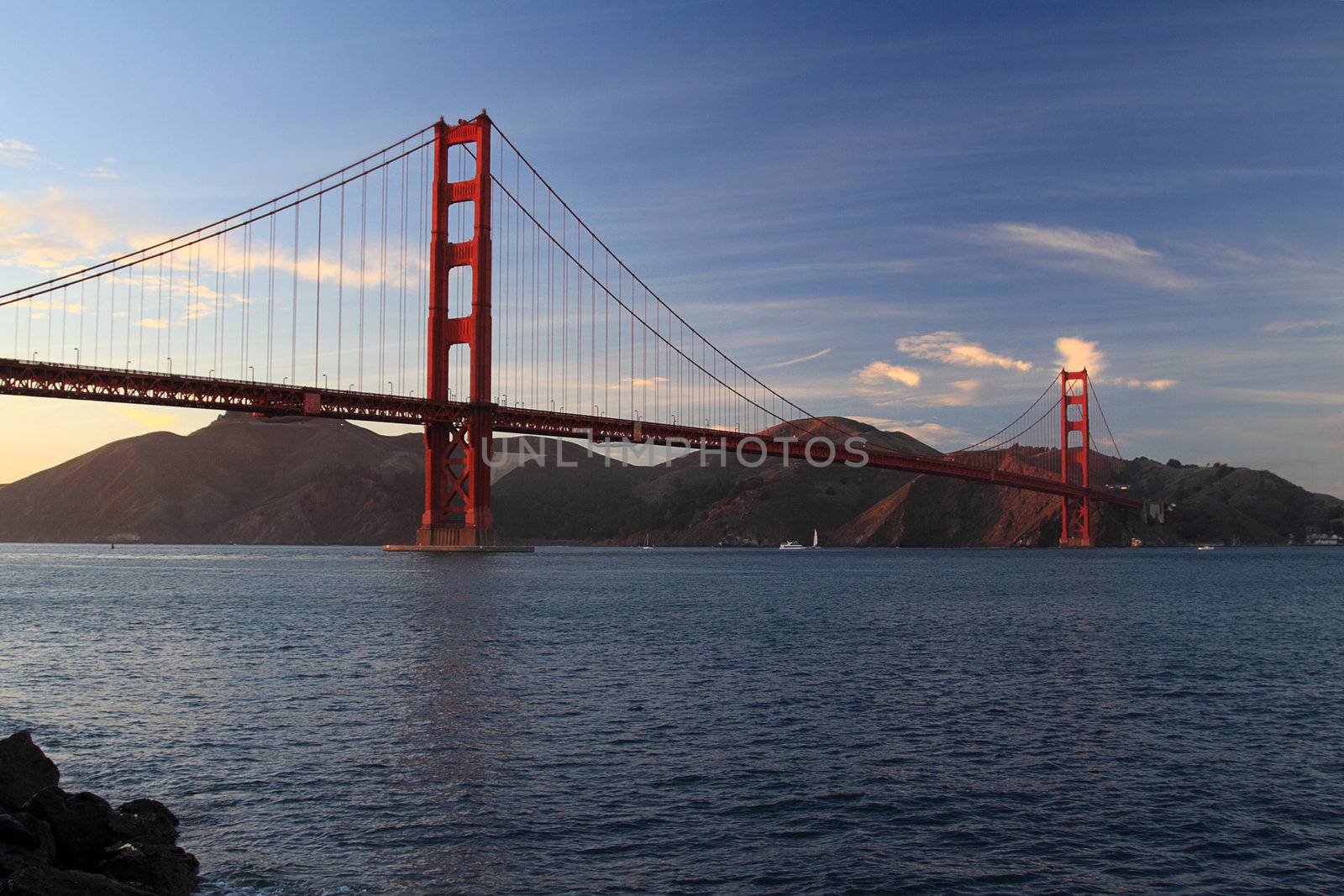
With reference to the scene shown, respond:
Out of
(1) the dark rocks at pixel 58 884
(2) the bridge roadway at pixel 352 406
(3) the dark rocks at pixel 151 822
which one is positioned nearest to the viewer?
(1) the dark rocks at pixel 58 884

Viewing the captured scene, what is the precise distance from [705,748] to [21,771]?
7.79 meters

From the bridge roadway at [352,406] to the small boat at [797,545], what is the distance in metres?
50.8

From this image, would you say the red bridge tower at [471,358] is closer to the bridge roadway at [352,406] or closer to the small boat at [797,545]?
the bridge roadway at [352,406]

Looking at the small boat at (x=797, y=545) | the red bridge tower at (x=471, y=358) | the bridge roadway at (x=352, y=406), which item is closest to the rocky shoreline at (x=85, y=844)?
the bridge roadway at (x=352, y=406)

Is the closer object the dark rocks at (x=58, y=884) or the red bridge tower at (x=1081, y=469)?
the dark rocks at (x=58, y=884)

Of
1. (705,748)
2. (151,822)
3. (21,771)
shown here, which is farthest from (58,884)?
(705,748)

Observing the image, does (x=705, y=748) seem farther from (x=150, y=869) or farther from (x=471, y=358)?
(x=471, y=358)

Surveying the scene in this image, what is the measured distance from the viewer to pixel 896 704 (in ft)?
58.6

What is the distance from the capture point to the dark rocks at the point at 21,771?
10259 millimetres

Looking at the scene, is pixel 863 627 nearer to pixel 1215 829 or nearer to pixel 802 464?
pixel 1215 829

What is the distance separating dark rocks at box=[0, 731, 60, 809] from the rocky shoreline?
11 millimetres

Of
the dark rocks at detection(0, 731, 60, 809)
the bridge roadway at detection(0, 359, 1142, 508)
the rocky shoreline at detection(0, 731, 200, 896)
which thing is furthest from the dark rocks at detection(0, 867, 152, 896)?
the bridge roadway at detection(0, 359, 1142, 508)

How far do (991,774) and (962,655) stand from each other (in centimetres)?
1202

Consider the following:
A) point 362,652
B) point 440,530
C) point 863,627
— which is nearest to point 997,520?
point 440,530
